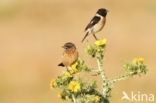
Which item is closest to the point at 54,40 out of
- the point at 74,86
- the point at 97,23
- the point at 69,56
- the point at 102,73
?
the point at 97,23

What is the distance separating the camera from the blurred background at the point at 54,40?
18516 mm

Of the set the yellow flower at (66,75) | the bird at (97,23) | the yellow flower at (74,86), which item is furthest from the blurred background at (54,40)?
the yellow flower at (74,86)

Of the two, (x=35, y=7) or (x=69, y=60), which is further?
(x=35, y=7)

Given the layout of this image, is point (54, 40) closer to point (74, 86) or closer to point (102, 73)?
point (102, 73)

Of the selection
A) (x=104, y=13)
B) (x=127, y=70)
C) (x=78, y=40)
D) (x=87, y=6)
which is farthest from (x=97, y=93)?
(x=87, y=6)

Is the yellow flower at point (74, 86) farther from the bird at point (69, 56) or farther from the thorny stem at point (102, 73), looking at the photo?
the bird at point (69, 56)

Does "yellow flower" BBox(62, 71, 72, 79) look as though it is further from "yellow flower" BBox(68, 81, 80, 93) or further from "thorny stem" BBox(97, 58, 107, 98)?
"thorny stem" BBox(97, 58, 107, 98)

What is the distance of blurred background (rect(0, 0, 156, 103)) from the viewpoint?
18.5 metres

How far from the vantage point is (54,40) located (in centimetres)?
2552

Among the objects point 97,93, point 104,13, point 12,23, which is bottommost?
point 97,93

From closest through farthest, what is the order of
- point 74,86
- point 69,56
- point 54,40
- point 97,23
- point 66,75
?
point 74,86 → point 66,75 → point 69,56 → point 97,23 → point 54,40

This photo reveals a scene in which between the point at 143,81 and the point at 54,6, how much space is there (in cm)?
1682

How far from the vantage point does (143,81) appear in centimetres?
1828

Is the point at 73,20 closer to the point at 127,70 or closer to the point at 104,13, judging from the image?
the point at 104,13
